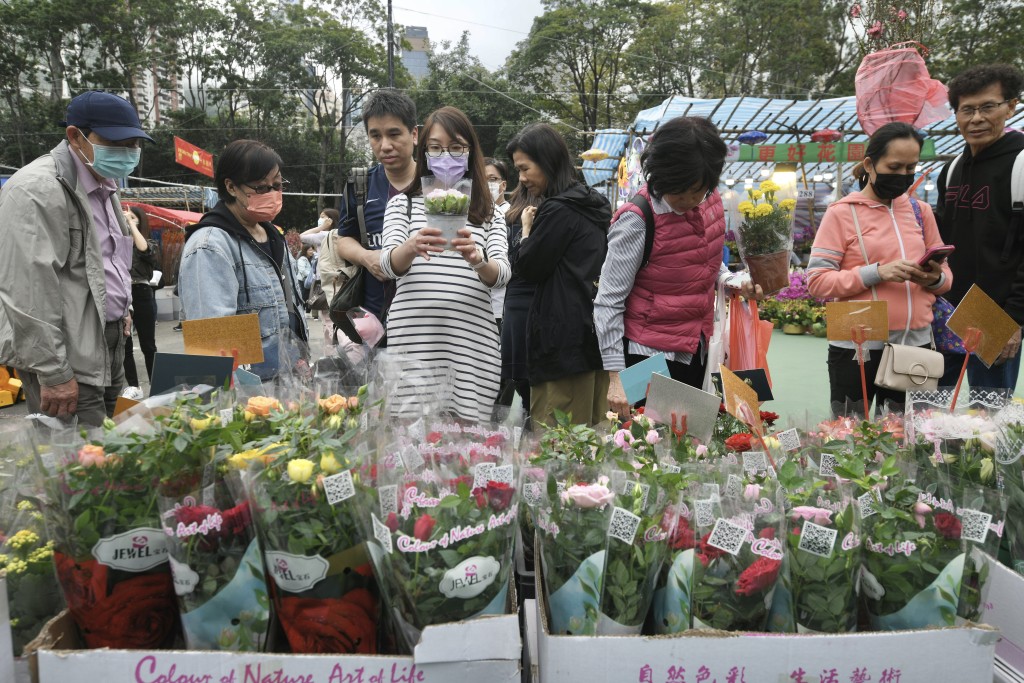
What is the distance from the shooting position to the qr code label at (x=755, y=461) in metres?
1.51

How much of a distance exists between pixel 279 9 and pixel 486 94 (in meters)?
9.25

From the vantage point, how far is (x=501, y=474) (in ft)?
4.00

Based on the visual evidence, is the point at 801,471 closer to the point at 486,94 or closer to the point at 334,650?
the point at 334,650

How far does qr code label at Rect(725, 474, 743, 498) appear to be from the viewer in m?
1.33

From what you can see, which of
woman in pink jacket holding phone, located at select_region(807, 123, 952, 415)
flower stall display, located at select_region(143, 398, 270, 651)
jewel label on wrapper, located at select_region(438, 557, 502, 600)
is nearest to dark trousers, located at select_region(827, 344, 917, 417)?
woman in pink jacket holding phone, located at select_region(807, 123, 952, 415)

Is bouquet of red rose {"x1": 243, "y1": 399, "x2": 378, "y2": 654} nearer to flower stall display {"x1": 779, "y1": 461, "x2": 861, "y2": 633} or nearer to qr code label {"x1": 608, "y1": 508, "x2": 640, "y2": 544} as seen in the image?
qr code label {"x1": 608, "y1": 508, "x2": 640, "y2": 544}

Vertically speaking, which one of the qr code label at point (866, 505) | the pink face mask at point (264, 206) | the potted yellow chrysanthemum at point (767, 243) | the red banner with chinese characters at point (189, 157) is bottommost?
the qr code label at point (866, 505)

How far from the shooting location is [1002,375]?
308 centimetres

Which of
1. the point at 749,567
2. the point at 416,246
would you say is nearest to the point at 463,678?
the point at 749,567

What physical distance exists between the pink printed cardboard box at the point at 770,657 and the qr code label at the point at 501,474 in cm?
24

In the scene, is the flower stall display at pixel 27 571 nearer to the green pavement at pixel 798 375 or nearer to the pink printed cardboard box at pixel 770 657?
the pink printed cardboard box at pixel 770 657

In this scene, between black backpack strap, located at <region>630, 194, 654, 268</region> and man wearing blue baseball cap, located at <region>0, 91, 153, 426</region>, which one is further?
black backpack strap, located at <region>630, 194, 654, 268</region>

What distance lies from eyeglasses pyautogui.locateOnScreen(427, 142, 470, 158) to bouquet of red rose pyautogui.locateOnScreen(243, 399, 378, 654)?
1561 millimetres

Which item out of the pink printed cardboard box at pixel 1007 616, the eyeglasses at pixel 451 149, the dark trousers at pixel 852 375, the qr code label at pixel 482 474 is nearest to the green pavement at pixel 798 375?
the dark trousers at pixel 852 375
